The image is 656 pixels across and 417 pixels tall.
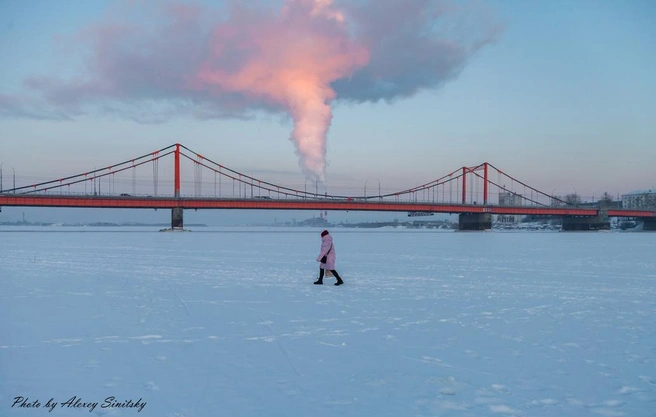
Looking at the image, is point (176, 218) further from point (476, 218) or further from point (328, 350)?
point (328, 350)

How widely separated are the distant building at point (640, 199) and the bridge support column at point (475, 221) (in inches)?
3201

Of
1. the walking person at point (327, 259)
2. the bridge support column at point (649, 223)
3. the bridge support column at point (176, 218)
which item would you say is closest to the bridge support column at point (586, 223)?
the bridge support column at point (649, 223)

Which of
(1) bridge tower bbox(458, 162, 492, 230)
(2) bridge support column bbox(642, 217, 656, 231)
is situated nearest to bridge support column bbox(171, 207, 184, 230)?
(1) bridge tower bbox(458, 162, 492, 230)

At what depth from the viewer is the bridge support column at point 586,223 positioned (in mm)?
104062

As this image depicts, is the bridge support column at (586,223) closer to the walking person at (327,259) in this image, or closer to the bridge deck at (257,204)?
the bridge deck at (257,204)

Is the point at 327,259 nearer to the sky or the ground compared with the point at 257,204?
nearer to the ground

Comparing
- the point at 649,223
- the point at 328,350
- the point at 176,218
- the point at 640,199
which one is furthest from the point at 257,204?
the point at 640,199

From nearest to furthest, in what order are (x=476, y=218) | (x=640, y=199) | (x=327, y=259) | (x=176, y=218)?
1. (x=327, y=259)
2. (x=176, y=218)
3. (x=476, y=218)
4. (x=640, y=199)

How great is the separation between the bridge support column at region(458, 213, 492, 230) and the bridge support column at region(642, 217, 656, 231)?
38756 millimetres

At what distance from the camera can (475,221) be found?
99.0 meters

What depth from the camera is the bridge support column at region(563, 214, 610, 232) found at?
341 feet

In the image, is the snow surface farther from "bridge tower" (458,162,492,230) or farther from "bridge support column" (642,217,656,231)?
"bridge support column" (642,217,656,231)

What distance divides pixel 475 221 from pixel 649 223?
44566 mm

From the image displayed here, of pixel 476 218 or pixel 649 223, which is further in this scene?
pixel 649 223
